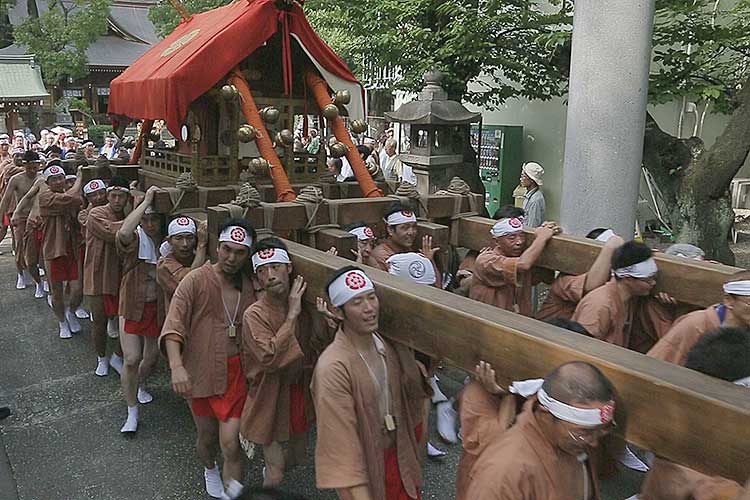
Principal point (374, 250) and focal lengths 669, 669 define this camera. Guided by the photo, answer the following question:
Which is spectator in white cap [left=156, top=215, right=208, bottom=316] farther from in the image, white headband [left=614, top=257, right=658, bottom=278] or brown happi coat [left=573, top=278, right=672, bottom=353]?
white headband [left=614, top=257, right=658, bottom=278]

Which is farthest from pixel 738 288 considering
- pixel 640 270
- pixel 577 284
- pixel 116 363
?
pixel 116 363

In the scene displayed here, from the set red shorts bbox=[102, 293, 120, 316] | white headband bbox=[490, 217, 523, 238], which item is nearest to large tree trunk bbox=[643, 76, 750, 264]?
white headband bbox=[490, 217, 523, 238]

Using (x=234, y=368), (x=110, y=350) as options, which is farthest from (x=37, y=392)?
(x=234, y=368)

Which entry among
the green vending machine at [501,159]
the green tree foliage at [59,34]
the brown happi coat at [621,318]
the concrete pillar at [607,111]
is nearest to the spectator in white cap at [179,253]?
the brown happi coat at [621,318]

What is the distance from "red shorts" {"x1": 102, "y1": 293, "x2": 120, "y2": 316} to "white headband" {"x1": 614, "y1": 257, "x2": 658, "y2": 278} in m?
3.90

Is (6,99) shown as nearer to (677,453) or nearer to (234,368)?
(234,368)

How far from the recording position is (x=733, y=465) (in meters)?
1.69

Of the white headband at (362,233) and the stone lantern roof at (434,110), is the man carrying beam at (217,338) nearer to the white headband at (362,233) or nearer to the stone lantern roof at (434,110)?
the white headband at (362,233)

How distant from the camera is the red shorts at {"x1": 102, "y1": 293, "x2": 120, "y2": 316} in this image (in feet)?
17.7

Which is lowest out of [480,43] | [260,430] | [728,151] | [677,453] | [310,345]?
[260,430]

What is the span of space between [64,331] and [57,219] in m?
1.13

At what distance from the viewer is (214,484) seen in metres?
3.84

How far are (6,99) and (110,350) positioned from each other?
13783 mm

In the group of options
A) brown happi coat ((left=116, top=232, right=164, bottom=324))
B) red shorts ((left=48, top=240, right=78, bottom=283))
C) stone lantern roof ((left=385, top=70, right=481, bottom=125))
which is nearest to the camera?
brown happi coat ((left=116, top=232, right=164, bottom=324))
